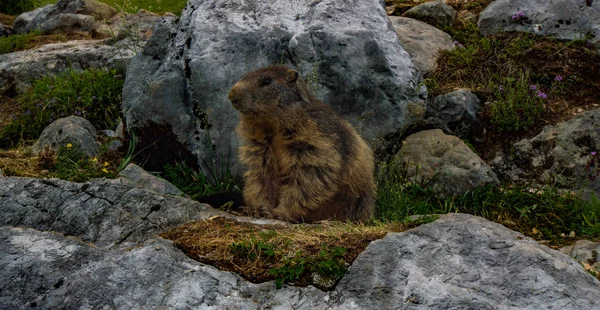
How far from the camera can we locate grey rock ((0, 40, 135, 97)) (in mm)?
11593

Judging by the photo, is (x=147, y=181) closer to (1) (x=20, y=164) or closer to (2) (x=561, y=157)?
(1) (x=20, y=164)

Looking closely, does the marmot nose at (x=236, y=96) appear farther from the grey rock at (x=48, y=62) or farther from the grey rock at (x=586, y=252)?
the grey rock at (x=48, y=62)

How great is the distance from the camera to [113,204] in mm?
5934

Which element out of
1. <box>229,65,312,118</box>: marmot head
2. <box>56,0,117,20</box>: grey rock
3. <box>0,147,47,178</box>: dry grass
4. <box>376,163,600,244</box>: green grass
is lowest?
<box>376,163,600,244</box>: green grass

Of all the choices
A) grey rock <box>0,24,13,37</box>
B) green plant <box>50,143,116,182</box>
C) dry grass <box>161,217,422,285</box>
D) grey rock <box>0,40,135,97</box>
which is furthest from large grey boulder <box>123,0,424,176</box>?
grey rock <box>0,24,13,37</box>

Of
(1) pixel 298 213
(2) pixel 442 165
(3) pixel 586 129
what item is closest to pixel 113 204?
(1) pixel 298 213

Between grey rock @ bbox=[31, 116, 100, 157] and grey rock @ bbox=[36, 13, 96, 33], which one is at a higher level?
grey rock @ bbox=[31, 116, 100, 157]

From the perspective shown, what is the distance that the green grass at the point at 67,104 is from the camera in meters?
9.91

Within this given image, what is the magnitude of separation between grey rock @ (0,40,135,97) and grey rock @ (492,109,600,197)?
678cm

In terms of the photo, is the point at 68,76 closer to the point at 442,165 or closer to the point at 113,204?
the point at 113,204

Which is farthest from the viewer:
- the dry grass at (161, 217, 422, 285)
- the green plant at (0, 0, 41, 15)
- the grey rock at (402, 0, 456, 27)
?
the green plant at (0, 0, 41, 15)

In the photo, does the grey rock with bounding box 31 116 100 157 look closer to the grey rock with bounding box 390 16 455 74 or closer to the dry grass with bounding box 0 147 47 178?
the dry grass with bounding box 0 147 47 178

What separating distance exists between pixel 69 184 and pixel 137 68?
3.71 metres

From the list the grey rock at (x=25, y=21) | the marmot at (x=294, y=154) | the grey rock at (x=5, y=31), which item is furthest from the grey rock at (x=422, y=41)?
the grey rock at (x=5, y=31)
